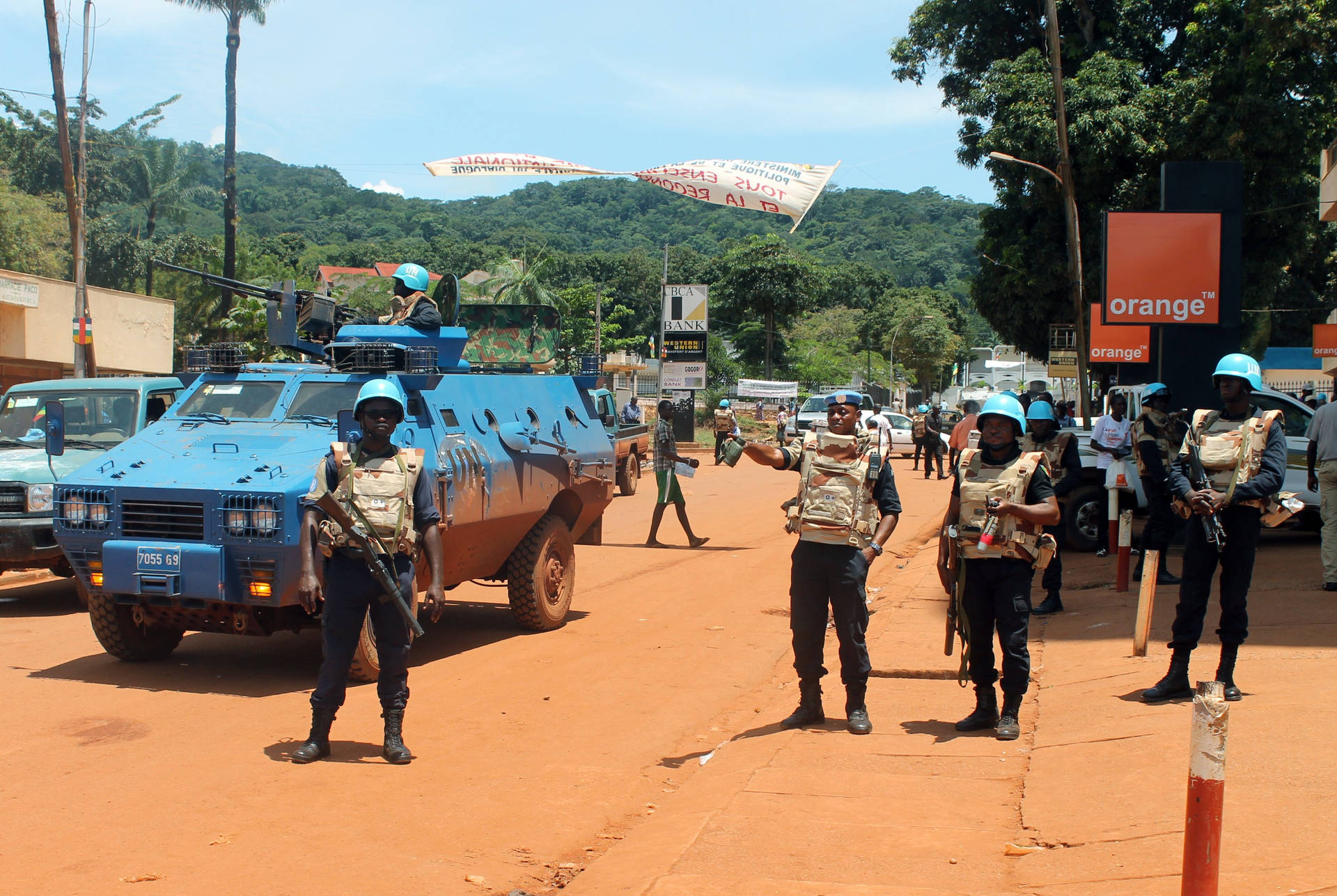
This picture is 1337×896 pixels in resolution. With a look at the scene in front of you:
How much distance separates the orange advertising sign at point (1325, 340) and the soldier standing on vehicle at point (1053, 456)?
1557 centimetres

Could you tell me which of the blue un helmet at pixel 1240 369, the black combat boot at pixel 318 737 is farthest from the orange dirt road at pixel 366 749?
the blue un helmet at pixel 1240 369

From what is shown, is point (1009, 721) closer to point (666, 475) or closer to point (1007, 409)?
point (1007, 409)

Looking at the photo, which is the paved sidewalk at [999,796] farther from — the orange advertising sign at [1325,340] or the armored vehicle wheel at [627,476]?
the orange advertising sign at [1325,340]

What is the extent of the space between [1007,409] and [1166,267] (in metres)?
8.28

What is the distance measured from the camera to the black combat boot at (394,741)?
584 centimetres

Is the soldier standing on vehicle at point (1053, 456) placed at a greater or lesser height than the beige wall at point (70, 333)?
lesser

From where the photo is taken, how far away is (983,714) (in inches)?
246

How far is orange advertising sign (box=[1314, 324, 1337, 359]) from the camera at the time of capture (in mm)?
22500

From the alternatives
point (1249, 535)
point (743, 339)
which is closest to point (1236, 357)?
point (1249, 535)

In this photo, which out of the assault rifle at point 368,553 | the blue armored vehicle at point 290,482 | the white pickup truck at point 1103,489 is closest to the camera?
the assault rifle at point 368,553

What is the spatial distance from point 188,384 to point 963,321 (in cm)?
8437

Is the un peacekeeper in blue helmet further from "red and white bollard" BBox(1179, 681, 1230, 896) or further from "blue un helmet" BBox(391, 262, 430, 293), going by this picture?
"red and white bollard" BBox(1179, 681, 1230, 896)

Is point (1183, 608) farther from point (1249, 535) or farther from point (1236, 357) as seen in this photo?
point (1236, 357)

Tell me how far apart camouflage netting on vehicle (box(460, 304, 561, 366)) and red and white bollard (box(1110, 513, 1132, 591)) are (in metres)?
5.57
